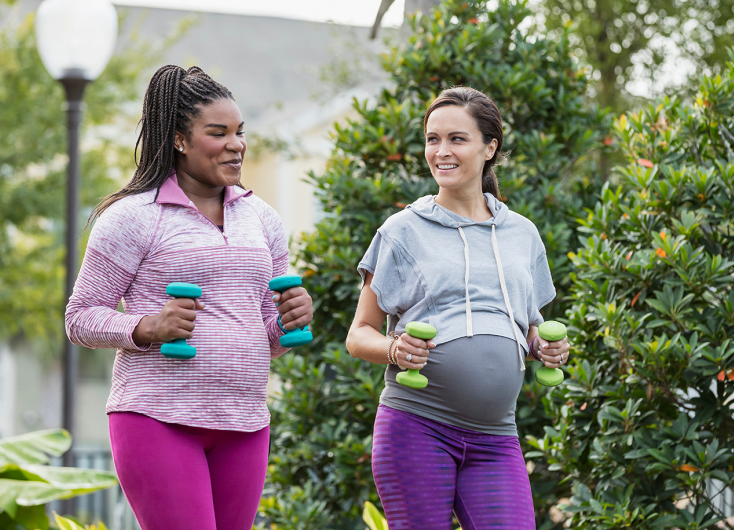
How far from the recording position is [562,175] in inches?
198

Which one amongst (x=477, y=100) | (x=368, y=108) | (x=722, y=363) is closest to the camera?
(x=477, y=100)

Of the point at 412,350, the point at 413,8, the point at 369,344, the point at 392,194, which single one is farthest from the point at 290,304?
the point at 413,8

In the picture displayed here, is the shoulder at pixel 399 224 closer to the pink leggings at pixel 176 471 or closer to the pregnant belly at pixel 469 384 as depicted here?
the pregnant belly at pixel 469 384

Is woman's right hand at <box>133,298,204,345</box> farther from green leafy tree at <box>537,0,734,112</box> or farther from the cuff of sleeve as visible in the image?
green leafy tree at <box>537,0,734,112</box>

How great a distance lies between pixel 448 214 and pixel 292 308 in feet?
1.97

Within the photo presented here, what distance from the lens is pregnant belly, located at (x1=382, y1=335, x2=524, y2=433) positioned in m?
2.50

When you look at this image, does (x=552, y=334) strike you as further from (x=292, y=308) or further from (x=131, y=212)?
(x=131, y=212)

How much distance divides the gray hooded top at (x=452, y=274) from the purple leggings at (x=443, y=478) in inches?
11.2

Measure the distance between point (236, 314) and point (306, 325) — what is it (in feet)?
0.71

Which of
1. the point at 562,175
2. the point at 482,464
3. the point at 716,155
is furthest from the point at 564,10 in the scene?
the point at 482,464

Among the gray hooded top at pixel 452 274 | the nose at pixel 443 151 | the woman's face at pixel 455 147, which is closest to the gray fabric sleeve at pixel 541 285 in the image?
the gray hooded top at pixel 452 274

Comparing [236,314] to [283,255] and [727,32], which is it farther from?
[727,32]

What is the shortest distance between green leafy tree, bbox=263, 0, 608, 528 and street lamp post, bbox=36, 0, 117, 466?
2.34 m

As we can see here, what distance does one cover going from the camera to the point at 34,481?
15.5ft
